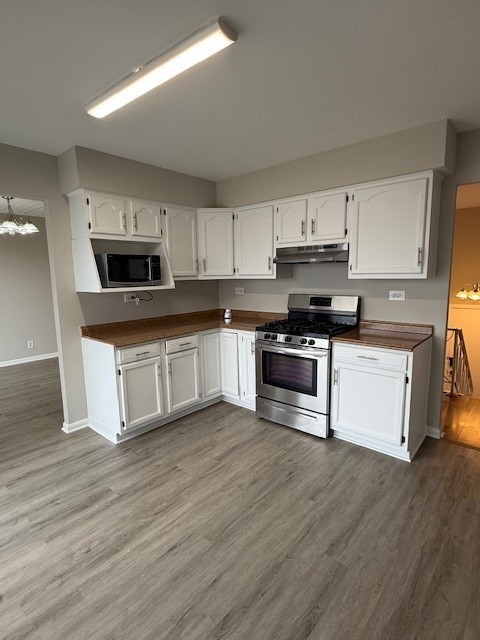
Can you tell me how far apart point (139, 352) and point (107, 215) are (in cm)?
132

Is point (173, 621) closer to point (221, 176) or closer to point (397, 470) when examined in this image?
point (397, 470)

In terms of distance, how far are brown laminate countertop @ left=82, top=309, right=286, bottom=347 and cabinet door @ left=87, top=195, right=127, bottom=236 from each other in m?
0.98

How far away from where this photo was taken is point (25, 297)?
6008 millimetres

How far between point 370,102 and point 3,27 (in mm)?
2120

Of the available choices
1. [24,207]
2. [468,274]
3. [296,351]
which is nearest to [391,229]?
[296,351]

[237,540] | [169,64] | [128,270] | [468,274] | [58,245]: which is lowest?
[237,540]

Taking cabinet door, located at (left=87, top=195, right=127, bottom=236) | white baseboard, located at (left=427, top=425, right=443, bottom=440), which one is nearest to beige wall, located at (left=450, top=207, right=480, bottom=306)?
white baseboard, located at (left=427, top=425, right=443, bottom=440)

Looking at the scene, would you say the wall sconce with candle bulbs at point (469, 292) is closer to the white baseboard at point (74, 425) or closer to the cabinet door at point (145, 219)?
the cabinet door at point (145, 219)

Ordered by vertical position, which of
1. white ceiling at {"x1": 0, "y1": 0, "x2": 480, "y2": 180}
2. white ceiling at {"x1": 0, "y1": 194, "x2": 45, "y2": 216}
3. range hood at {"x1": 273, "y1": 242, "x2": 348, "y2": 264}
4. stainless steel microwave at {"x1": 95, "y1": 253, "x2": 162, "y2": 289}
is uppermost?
white ceiling at {"x1": 0, "y1": 0, "x2": 480, "y2": 180}

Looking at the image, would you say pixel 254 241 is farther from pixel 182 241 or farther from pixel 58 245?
pixel 58 245

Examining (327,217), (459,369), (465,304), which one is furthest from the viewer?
(465,304)

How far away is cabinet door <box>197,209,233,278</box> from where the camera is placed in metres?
3.98

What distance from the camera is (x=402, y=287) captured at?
313cm

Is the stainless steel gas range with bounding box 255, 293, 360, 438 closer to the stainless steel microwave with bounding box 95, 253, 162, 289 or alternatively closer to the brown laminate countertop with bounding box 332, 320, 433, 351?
the brown laminate countertop with bounding box 332, 320, 433, 351
